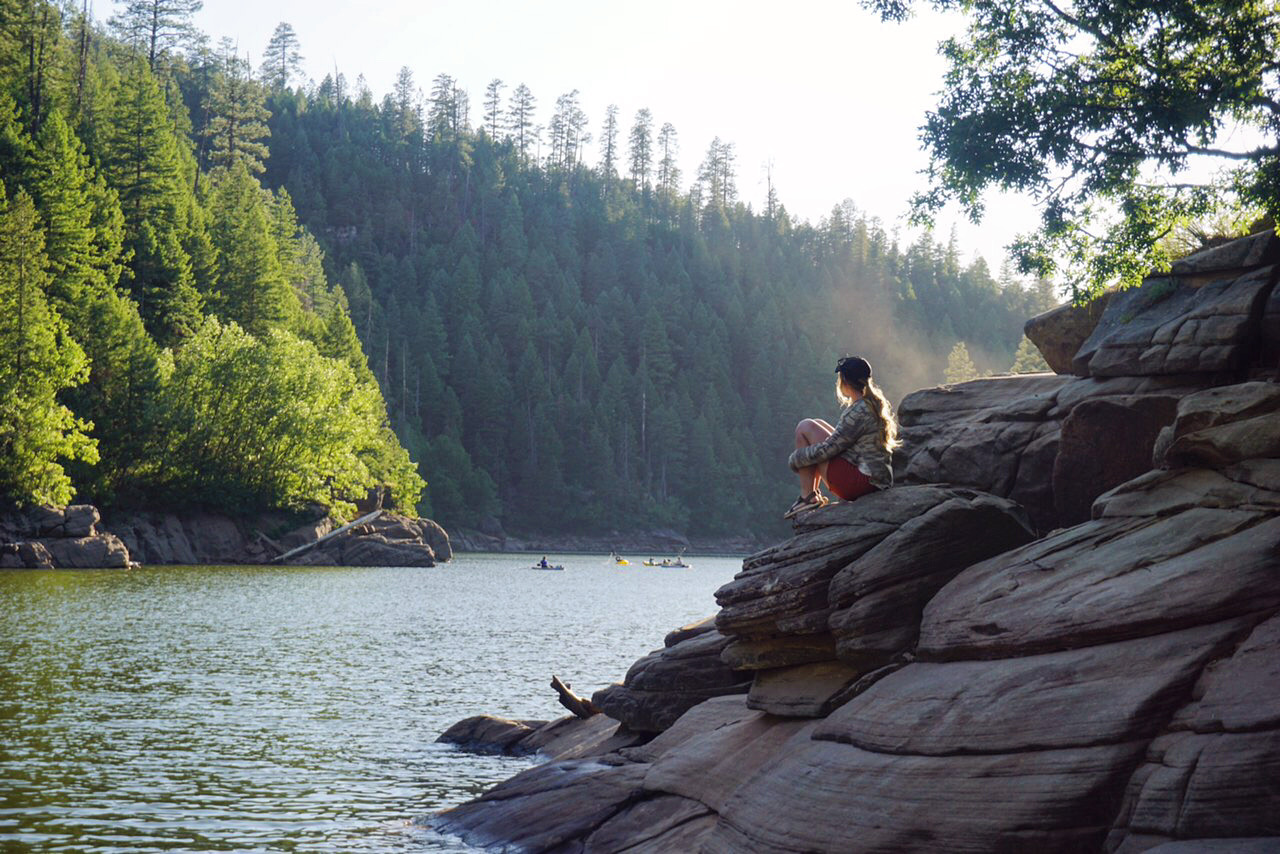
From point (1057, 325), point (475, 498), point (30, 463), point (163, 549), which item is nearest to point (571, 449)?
point (475, 498)

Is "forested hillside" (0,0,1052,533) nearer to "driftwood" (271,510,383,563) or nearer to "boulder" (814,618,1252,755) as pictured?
"driftwood" (271,510,383,563)

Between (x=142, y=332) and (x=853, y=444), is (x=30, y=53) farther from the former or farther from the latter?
(x=853, y=444)

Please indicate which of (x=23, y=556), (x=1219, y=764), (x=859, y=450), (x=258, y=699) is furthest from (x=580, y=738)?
(x=23, y=556)

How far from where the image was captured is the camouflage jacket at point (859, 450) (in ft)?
39.8

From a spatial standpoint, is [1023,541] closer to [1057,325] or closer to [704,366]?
[1057,325]

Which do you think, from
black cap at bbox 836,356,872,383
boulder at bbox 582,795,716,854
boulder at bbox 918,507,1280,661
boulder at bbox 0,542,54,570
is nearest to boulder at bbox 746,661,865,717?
boulder at bbox 918,507,1280,661

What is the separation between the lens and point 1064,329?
16.3 m

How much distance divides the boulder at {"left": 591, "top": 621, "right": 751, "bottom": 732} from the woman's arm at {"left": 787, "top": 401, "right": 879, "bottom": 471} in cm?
376

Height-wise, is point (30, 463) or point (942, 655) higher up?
point (30, 463)

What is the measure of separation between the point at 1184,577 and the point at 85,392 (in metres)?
68.1

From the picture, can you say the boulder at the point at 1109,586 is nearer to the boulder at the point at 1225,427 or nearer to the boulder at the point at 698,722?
the boulder at the point at 1225,427

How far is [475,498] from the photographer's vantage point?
116500 mm

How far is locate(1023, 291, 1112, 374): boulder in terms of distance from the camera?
1595cm

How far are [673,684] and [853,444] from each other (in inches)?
193
